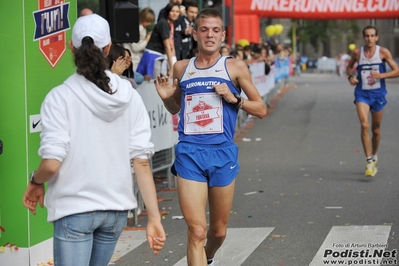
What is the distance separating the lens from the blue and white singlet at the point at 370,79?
474 inches

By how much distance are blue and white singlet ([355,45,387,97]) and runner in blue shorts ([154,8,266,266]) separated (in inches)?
234

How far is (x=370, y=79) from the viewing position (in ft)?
39.5

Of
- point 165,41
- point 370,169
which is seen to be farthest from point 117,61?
point 165,41

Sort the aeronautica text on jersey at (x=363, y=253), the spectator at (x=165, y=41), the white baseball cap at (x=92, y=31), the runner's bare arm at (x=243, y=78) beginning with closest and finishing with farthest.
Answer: the white baseball cap at (x=92, y=31)
the runner's bare arm at (x=243, y=78)
the aeronautica text on jersey at (x=363, y=253)
the spectator at (x=165, y=41)

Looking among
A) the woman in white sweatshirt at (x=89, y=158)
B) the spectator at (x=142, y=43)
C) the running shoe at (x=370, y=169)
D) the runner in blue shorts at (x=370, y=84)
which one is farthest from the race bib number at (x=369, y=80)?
the woman in white sweatshirt at (x=89, y=158)

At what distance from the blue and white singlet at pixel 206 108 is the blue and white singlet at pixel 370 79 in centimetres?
605

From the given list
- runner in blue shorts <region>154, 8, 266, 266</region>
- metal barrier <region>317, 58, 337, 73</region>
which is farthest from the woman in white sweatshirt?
metal barrier <region>317, 58, 337, 73</region>

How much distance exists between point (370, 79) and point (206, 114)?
6.23 meters

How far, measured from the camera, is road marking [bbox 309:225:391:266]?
774cm

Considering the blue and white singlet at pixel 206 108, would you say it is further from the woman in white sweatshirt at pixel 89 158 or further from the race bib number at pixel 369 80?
the race bib number at pixel 369 80

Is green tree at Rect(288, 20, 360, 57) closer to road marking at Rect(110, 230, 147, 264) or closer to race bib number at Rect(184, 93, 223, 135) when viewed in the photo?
road marking at Rect(110, 230, 147, 264)

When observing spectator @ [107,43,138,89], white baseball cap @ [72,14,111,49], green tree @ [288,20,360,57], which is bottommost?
spectator @ [107,43,138,89]

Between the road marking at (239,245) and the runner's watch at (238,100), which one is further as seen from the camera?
the road marking at (239,245)

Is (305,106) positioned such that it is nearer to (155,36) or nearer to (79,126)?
(155,36)
